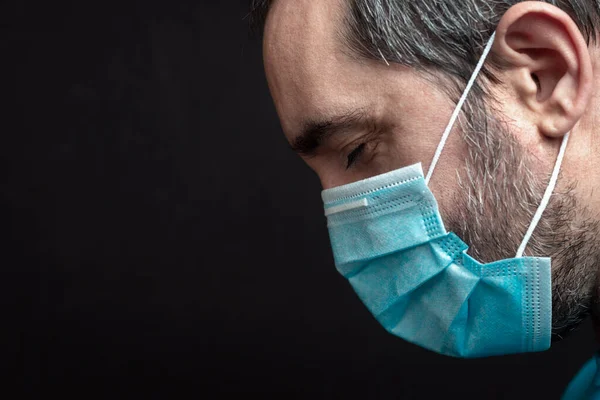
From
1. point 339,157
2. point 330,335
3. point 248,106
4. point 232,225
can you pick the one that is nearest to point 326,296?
point 330,335

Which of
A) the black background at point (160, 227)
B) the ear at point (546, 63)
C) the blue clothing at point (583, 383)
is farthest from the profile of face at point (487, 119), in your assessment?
the black background at point (160, 227)

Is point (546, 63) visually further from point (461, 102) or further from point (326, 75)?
point (326, 75)

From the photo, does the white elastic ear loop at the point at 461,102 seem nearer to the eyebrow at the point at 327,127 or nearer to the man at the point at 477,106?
the man at the point at 477,106

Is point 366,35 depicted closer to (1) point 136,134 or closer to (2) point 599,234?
(2) point 599,234

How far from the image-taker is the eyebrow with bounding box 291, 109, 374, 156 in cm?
158

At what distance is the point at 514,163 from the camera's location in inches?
61.3

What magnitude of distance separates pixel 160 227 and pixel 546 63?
2.06 meters

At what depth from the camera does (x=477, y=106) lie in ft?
5.09

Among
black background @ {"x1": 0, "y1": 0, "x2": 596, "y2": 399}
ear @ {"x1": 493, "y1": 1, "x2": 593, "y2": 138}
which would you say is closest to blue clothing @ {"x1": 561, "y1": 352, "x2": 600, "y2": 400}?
ear @ {"x1": 493, "y1": 1, "x2": 593, "y2": 138}

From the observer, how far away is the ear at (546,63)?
1486 millimetres

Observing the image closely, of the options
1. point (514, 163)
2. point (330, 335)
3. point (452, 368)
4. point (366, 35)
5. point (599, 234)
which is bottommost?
point (452, 368)

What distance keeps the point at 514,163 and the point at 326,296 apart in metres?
1.84

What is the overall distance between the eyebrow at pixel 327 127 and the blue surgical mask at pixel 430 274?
106 millimetres

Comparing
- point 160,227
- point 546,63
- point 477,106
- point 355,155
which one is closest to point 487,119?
point 477,106
